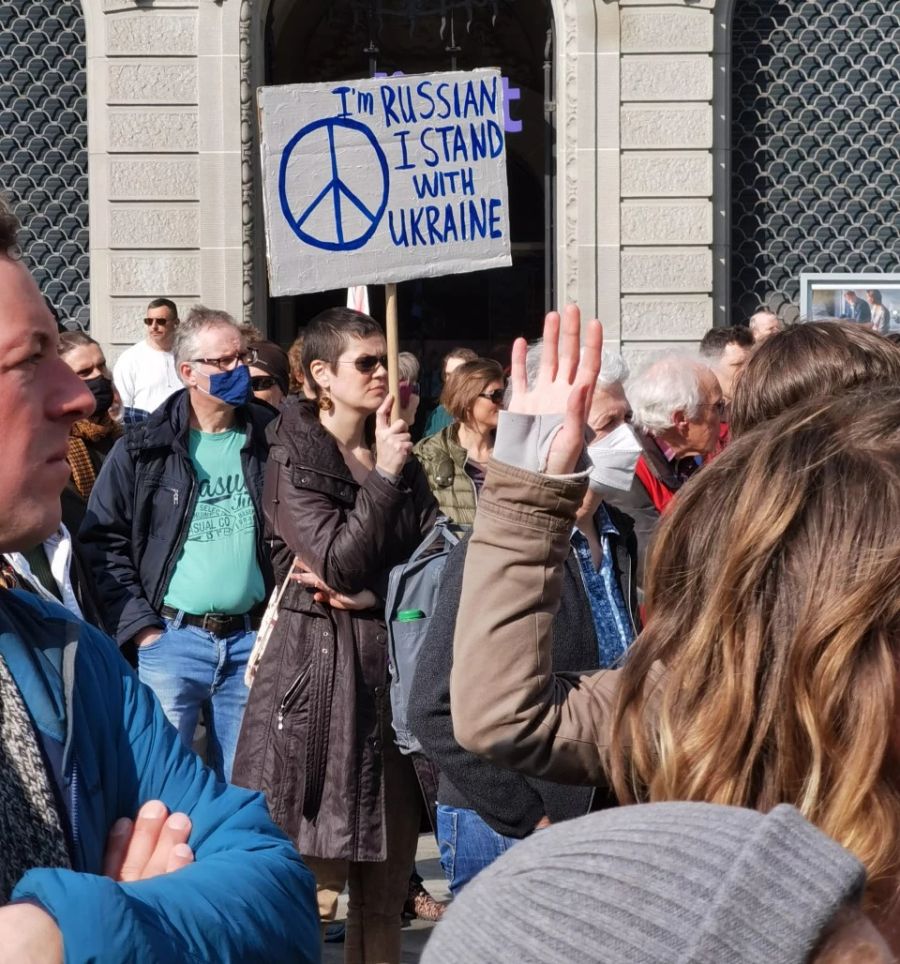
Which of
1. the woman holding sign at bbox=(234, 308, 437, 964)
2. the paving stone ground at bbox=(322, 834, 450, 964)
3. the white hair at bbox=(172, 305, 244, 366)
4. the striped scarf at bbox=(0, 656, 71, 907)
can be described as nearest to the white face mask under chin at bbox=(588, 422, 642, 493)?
the woman holding sign at bbox=(234, 308, 437, 964)

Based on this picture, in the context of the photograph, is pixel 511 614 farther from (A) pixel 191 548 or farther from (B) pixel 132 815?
(A) pixel 191 548

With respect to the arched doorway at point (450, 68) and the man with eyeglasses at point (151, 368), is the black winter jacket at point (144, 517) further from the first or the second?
the arched doorway at point (450, 68)

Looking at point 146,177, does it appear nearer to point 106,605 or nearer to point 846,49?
point 846,49

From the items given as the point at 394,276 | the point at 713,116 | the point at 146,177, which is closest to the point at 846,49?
the point at 713,116

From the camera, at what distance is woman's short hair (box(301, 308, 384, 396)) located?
5.00 metres

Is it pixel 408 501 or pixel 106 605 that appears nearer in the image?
pixel 408 501

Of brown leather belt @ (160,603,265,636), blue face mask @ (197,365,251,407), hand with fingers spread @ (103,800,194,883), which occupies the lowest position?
brown leather belt @ (160,603,265,636)

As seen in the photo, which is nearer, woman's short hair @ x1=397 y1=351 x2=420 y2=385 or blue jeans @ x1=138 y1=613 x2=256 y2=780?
blue jeans @ x1=138 y1=613 x2=256 y2=780

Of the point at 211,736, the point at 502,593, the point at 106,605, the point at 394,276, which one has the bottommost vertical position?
the point at 211,736

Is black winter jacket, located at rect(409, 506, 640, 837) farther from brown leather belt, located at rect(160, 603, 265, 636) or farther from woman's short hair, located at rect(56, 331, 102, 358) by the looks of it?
woman's short hair, located at rect(56, 331, 102, 358)

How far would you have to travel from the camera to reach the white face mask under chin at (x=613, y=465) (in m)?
3.75

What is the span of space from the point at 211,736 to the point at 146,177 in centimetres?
706

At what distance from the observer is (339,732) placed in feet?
14.7

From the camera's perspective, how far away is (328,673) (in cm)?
454
